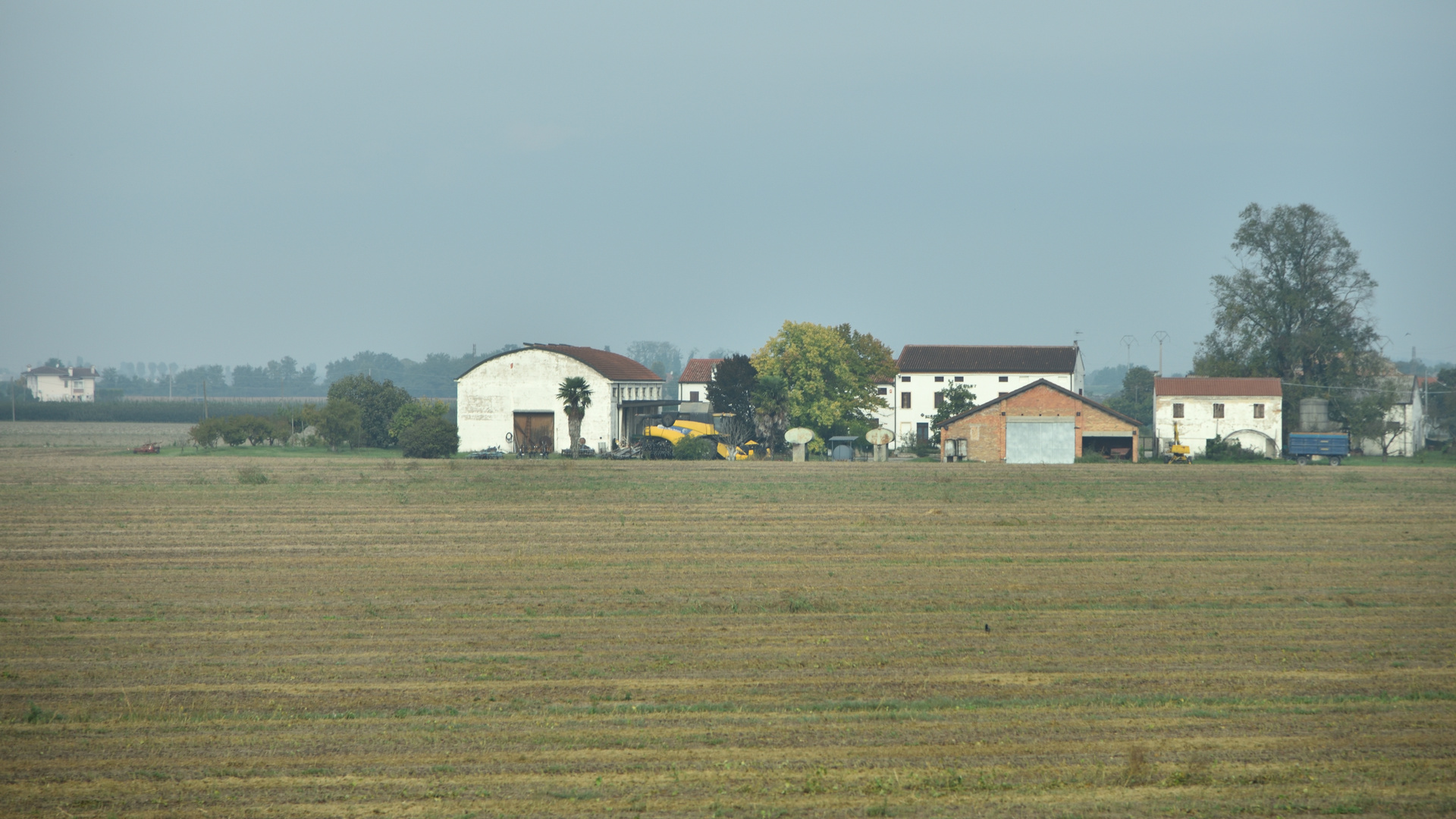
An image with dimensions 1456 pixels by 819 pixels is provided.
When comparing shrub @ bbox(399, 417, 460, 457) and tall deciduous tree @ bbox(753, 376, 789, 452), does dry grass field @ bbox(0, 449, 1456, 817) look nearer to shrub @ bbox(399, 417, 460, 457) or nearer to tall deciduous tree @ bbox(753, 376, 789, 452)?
shrub @ bbox(399, 417, 460, 457)

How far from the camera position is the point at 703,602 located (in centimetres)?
1647

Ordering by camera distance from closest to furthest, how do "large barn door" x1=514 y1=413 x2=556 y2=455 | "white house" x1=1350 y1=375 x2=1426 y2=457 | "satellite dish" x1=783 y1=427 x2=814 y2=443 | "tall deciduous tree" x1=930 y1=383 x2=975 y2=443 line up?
"satellite dish" x1=783 y1=427 x2=814 y2=443 < "large barn door" x1=514 y1=413 x2=556 y2=455 < "white house" x1=1350 y1=375 x2=1426 y2=457 < "tall deciduous tree" x1=930 y1=383 x2=975 y2=443

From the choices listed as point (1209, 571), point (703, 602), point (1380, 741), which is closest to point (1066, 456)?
point (1209, 571)

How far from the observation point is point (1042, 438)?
55469 mm

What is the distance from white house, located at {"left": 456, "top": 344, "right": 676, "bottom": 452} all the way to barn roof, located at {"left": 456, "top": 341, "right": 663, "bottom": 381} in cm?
11

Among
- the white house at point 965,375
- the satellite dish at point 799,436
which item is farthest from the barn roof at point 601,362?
the white house at point 965,375

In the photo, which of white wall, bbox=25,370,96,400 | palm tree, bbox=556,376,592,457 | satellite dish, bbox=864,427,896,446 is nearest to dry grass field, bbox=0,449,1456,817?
satellite dish, bbox=864,427,896,446

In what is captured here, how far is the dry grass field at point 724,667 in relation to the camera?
9078 mm

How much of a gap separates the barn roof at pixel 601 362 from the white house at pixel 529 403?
11 centimetres

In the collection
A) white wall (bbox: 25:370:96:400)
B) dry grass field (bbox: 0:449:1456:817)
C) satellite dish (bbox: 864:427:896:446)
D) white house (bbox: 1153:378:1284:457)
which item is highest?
white wall (bbox: 25:370:96:400)

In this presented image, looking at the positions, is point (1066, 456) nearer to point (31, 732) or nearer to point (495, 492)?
point (495, 492)

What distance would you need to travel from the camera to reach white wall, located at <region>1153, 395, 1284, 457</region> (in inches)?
2386

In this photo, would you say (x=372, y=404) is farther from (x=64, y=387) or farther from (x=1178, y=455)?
(x=64, y=387)

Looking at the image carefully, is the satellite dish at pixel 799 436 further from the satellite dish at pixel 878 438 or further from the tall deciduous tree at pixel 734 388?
the tall deciduous tree at pixel 734 388
